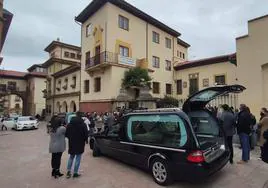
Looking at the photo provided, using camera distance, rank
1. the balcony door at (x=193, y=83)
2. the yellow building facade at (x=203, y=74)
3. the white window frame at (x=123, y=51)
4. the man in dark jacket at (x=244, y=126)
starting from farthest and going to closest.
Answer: the balcony door at (x=193, y=83)
the yellow building facade at (x=203, y=74)
the white window frame at (x=123, y=51)
the man in dark jacket at (x=244, y=126)

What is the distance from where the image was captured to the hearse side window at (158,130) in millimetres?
4359

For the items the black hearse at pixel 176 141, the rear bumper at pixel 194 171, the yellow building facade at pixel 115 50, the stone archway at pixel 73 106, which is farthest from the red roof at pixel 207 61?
the rear bumper at pixel 194 171

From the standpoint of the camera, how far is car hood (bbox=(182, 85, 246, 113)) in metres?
4.89

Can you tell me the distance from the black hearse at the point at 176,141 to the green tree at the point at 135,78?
12.4m

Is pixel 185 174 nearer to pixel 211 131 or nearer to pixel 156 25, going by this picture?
pixel 211 131

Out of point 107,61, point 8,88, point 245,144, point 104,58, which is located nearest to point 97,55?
point 104,58

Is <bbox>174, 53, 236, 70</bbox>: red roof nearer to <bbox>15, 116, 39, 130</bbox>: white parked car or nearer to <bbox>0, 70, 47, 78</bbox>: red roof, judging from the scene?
<bbox>15, 116, 39, 130</bbox>: white parked car

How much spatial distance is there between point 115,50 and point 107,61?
1.80 metres

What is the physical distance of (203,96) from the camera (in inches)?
203

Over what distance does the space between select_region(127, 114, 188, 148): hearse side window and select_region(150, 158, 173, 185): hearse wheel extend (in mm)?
444

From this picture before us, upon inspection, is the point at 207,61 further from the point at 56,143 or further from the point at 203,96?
the point at 56,143

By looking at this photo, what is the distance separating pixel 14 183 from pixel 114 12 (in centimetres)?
1781

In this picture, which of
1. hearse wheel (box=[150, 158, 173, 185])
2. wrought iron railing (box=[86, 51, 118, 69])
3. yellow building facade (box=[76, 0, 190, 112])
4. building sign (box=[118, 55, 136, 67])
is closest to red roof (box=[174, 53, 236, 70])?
yellow building facade (box=[76, 0, 190, 112])

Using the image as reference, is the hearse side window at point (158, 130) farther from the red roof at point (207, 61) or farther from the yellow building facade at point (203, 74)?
the red roof at point (207, 61)
